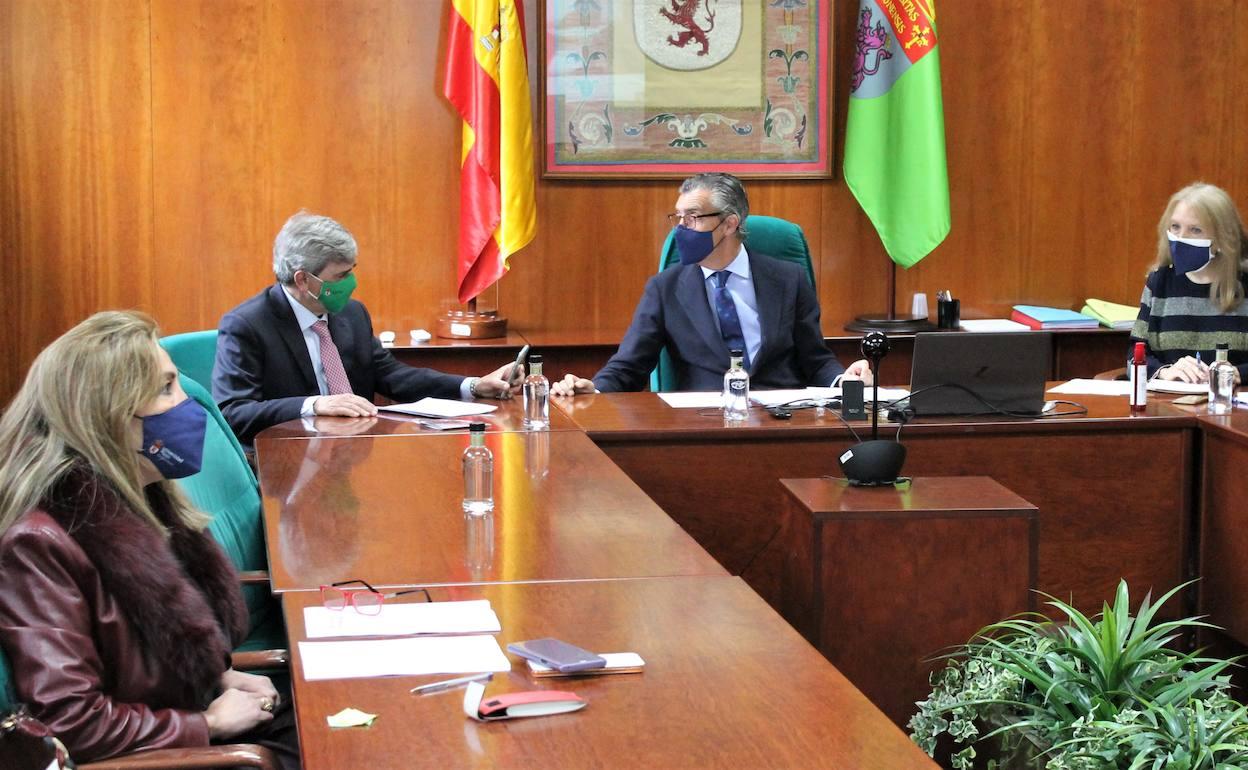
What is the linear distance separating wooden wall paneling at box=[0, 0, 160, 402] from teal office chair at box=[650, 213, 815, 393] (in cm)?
212

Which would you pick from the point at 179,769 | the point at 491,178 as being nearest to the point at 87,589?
the point at 179,769

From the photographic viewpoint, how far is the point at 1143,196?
6.12m

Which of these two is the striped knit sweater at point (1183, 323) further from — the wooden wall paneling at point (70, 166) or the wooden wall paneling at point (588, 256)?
the wooden wall paneling at point (70, 166)

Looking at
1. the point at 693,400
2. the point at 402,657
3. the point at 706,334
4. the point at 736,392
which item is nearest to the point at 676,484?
the point at 736,392

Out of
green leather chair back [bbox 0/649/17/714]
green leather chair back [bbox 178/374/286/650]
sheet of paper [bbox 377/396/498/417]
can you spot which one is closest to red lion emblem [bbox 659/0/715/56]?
sheet of paper [bbox 377/396/498/417]

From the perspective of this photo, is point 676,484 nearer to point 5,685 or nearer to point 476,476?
point 476,476

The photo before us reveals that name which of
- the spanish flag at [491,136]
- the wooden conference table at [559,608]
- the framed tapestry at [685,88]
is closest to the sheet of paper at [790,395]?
the wooden conference table at [559,608]

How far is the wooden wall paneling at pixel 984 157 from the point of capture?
234 inches

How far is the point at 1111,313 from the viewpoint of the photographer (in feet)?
19.4

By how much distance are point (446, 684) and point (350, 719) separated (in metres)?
0.15

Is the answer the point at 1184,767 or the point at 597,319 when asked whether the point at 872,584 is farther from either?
the point at 597,319

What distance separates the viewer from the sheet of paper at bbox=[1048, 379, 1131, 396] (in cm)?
418

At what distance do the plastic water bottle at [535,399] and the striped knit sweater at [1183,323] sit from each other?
199 cm

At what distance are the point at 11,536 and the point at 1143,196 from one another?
525cm
